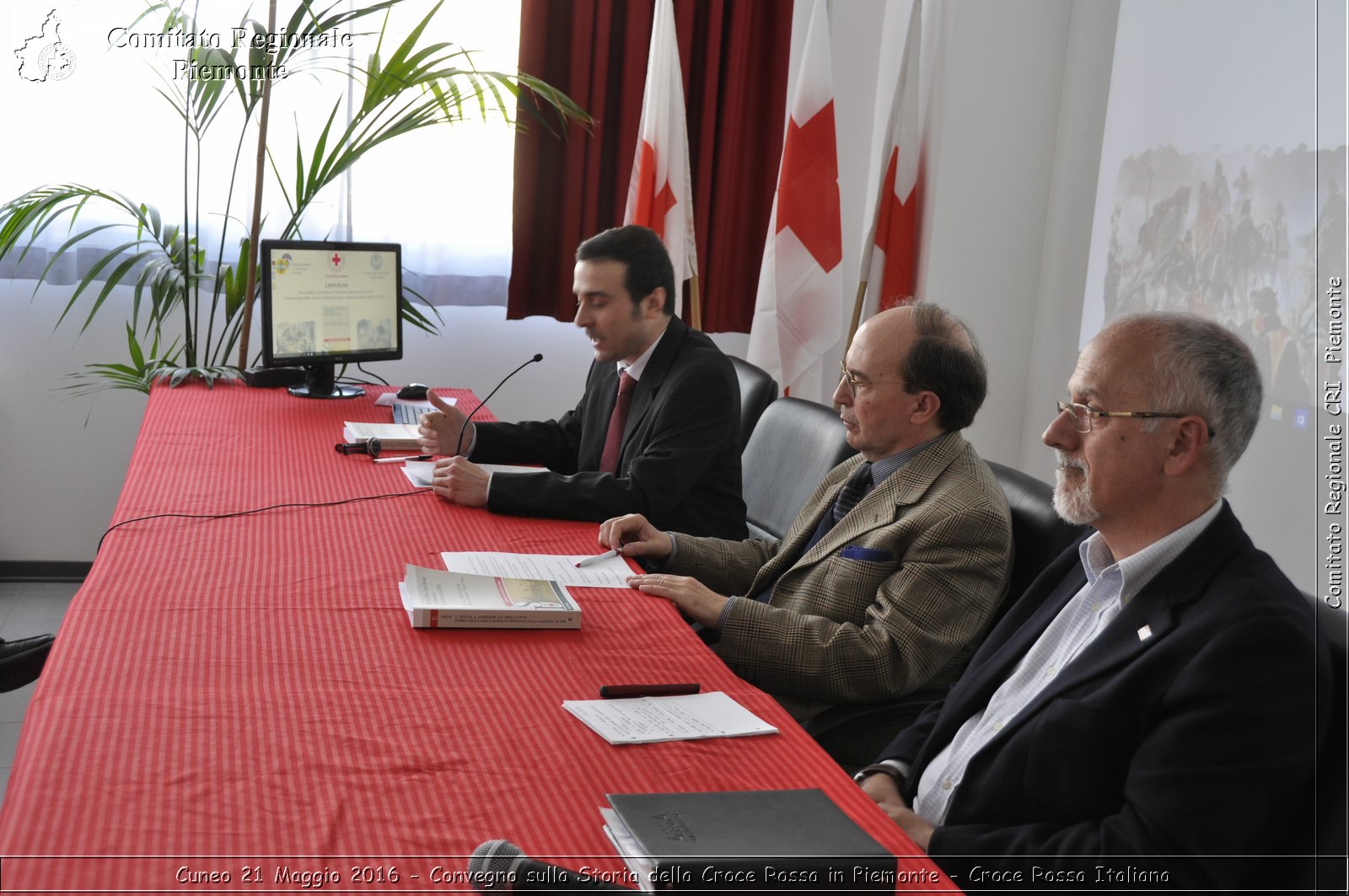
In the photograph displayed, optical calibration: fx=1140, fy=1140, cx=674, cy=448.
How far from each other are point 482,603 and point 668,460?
956 mm

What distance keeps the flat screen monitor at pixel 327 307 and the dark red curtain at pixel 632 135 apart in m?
0.76

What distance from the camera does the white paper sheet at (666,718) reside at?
1300 millimetres

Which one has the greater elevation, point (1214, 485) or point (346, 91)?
point (346, 91)

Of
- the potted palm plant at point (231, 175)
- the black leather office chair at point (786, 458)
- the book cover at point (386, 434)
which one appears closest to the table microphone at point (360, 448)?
the book cover at point (386, 434)

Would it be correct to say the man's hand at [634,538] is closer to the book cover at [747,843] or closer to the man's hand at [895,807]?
the man's hand at [895,807]

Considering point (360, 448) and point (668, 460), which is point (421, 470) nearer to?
point (360, 448)

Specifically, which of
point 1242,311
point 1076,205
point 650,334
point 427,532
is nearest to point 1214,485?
point 427,532

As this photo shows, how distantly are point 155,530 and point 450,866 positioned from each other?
1.16m

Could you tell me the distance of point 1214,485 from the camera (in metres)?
1.40

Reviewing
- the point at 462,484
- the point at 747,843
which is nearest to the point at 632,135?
the point at 462,484

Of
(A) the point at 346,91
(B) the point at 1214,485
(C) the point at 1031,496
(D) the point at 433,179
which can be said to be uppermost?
(A) the point at 346,91

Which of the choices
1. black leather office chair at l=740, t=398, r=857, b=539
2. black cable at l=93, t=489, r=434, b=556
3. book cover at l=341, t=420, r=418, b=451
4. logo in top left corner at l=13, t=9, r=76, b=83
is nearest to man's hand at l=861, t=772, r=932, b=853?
black leather office chair at l=740, t=398, r=857, b=539

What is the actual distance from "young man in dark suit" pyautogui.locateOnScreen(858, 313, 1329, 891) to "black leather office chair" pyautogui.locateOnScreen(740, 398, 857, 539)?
866mm

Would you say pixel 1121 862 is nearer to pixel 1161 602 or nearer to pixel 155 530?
pixel 1161 602
